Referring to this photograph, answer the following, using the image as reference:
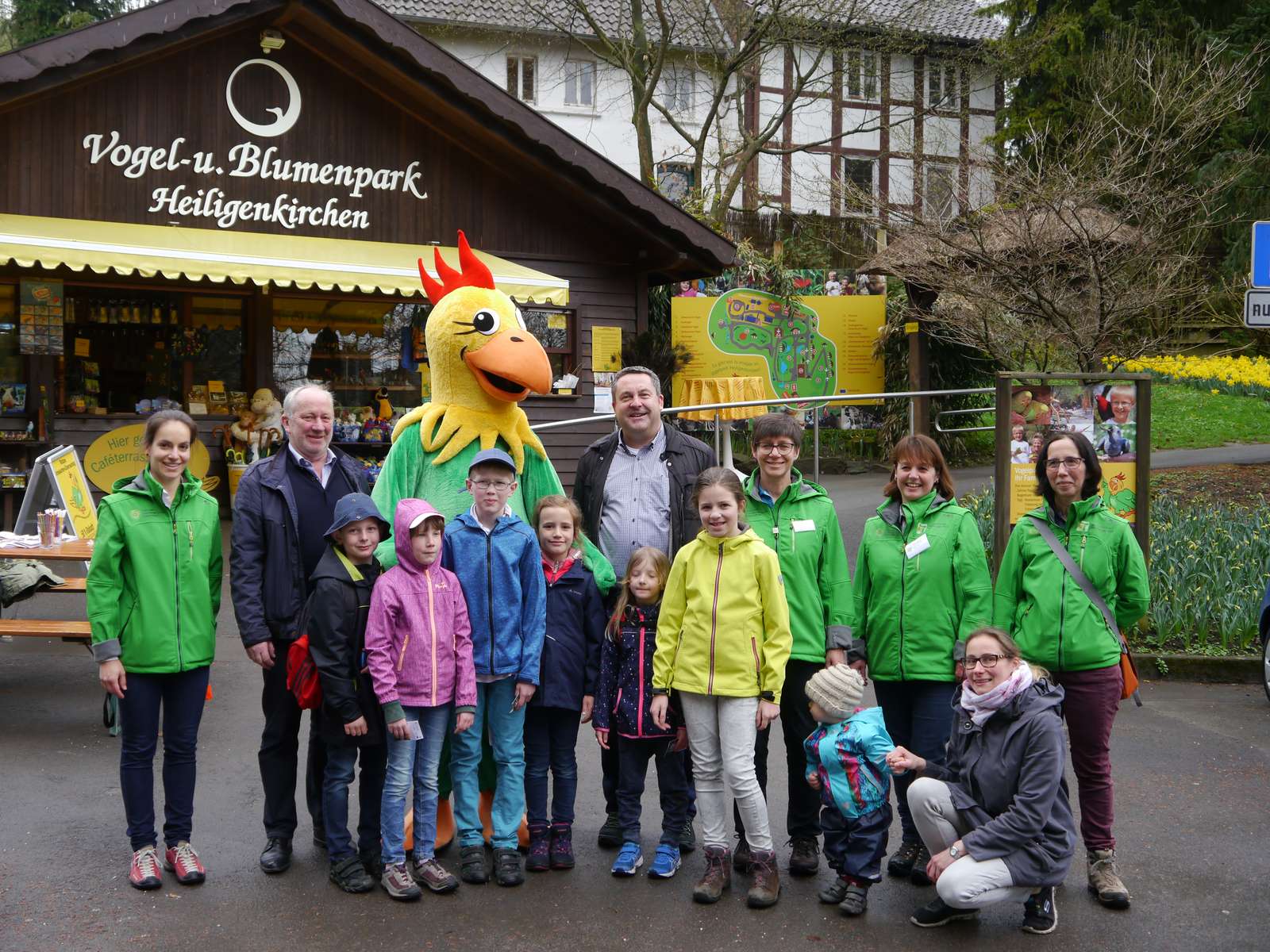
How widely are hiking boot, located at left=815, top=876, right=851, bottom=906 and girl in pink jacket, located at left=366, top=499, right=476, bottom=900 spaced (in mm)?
1333

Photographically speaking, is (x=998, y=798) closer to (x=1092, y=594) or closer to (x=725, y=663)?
(x=1092, y=594)

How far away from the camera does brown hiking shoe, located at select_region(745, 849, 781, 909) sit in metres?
4.48

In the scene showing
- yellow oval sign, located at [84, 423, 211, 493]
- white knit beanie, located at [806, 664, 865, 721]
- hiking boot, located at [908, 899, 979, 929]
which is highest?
yellow oval sign, located at [84, 423, 211, 493]

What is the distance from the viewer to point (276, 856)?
4.77 meters

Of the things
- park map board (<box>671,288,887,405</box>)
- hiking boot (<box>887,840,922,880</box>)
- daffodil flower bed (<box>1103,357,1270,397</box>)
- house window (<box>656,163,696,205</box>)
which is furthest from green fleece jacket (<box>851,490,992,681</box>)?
house window (<box>656,163,696,205</box>)

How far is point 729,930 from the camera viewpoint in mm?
4289

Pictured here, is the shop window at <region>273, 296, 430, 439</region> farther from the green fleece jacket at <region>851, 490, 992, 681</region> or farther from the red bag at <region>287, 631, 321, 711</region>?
the green fleece jacket at <region>851, 490, 992, 681</region>

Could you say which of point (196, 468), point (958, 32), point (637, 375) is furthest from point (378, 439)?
point (958, 32)

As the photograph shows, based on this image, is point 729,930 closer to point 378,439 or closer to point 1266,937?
point 1266,937

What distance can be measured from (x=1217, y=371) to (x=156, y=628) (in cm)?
1866

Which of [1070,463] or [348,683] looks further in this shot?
[1070,463]

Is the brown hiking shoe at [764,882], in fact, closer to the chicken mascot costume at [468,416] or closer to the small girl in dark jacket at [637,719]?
the small girl in dark jacket at [637,719]

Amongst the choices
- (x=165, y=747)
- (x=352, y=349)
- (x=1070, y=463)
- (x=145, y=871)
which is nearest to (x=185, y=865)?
(x=145, y=871)

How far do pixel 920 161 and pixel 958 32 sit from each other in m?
14.4
